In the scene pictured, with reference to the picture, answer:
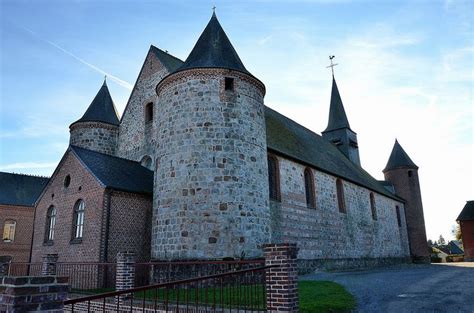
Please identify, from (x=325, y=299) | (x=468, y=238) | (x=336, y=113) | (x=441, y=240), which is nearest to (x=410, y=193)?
(x=468, y=238)

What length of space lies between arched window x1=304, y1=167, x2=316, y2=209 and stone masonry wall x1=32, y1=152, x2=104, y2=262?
10.7 meters

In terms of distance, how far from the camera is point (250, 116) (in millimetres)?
15016

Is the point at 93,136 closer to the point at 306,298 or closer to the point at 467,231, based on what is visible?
the point at 306,298

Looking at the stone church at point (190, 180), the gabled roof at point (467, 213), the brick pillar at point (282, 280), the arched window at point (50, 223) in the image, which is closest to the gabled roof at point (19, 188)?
the stone church at point (190, 180)

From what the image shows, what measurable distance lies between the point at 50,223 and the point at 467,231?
4158 centimetres

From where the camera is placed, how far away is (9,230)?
2845 centimetres

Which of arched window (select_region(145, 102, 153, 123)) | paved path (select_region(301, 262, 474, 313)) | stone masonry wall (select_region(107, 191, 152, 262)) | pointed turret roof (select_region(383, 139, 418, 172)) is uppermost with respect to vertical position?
pointed turret roof (select_region(383, 139, 418, 172))

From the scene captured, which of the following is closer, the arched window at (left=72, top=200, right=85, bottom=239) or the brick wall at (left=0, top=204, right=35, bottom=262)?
the arched window at (left=72, top=200, right=85, bottom=239)

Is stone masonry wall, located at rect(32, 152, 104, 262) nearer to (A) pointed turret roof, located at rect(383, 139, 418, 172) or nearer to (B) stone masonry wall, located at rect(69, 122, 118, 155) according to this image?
(B) stone masonry wall, located at rect(69, 122, 118, 155)

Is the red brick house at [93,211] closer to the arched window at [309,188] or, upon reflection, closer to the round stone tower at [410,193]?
the arched window at [309,188]

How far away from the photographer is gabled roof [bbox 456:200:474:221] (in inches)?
1608

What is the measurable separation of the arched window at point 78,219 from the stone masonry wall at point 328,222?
7965 millimetres

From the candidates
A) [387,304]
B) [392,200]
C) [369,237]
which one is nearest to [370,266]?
[369,237]

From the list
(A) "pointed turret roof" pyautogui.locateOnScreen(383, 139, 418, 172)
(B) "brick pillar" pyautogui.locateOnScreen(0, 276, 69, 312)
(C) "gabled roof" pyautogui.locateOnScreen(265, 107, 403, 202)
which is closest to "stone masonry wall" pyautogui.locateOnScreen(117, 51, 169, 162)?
(C) "gabled roof" pyautogui.locateOnScreen(265, 107, 403, 202)
